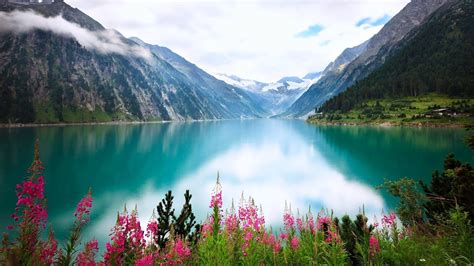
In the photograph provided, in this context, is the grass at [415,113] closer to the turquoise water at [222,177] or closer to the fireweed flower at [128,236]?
the turquoise water at [222,177]

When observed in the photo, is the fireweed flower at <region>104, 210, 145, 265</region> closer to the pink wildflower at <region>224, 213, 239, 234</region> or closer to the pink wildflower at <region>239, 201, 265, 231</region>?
the pink wildflower at <region>224, 213, 239, 234</region>

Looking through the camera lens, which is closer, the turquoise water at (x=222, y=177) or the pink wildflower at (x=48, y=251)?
the pink wildflower at (x=48, y=251)

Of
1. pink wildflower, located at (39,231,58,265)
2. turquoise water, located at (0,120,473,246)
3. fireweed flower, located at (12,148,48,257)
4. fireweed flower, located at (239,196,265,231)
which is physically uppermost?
fireweed flower, located at (12,148,48,257)

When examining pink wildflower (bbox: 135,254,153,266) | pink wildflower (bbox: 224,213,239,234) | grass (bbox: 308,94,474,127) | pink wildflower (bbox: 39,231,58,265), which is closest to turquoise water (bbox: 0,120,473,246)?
pink wildflower (bbox: 39,231,58,265)

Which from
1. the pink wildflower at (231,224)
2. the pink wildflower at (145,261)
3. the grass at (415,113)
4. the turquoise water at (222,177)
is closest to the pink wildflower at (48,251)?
the pink wildflower at (145,261)

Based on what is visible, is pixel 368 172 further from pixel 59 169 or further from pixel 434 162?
pixel 59 169

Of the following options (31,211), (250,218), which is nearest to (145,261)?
(31,211)

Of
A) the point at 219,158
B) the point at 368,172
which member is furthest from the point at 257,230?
the point at 219,158

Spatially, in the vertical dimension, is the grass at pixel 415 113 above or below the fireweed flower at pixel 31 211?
below

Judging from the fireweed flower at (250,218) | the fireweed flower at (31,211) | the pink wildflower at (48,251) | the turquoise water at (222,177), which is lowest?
the turquoise water at (222,177)

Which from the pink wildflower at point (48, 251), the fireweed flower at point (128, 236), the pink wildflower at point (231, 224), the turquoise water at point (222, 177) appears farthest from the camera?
the turquoise water at point (222, 177)

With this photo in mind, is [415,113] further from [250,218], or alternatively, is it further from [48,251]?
[48,251]

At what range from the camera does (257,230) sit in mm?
9438

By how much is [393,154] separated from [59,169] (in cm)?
7117
